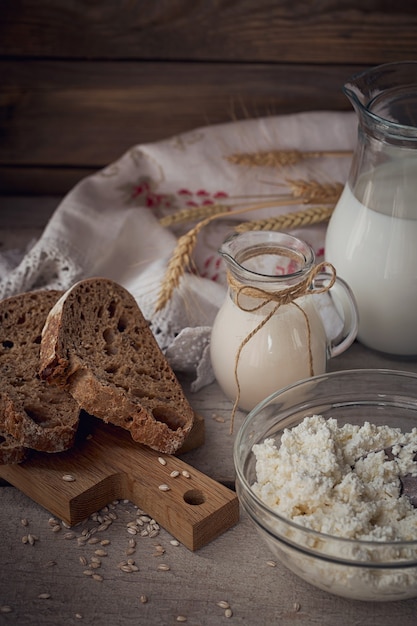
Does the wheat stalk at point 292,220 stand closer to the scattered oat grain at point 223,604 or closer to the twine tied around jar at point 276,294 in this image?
the twine tied around jar at point 276,294

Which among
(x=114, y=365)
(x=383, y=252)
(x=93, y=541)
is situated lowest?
(x=93, y=541)

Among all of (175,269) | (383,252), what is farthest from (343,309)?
(175,269)

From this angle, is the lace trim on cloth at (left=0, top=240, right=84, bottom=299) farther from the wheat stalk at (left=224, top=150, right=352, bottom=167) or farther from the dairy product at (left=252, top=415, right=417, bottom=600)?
the dairy product at (left=252, top=415, right=417, bottom=600)

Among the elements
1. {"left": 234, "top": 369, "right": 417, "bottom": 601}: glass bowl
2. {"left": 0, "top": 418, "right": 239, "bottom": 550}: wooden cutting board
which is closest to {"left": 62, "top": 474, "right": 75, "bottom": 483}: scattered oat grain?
{"left": 0, "top": 418, "right": 239, "bottom": 550}: wooden cutting board

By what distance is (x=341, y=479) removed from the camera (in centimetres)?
112

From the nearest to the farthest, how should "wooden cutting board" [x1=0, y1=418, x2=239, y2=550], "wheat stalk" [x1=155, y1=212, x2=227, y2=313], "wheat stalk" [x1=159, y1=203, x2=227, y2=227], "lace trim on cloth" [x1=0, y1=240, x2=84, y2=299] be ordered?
"wooden cutting board" [x1=0, y1=418, x2=239, y2=550] < "wheat stalk" [x1=155, y1=212, x2=227, y2=313] < "lace trim on cloth" [x1=0, y1=240, x2=84, y2=299] < "wheat stalk" [x1=159, y1=203, x2=227, y2=227]

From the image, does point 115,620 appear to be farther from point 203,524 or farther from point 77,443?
point 77,443

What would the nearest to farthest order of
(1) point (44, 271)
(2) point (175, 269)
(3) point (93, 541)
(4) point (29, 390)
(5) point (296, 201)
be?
(3) point (93, 541)
(4) point (29, 390)
(2) point (175, 269)
(1) point (44, 271)
(5) point (296, 201)

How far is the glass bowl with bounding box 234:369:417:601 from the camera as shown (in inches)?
39.7

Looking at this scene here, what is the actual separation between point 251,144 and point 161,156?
0.72ft

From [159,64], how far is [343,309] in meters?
0.92

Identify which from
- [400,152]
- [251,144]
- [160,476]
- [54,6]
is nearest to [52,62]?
[54,6]

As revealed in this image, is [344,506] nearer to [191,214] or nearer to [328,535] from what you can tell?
[328,535]

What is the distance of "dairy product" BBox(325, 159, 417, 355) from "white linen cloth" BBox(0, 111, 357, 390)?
0.98 ft
